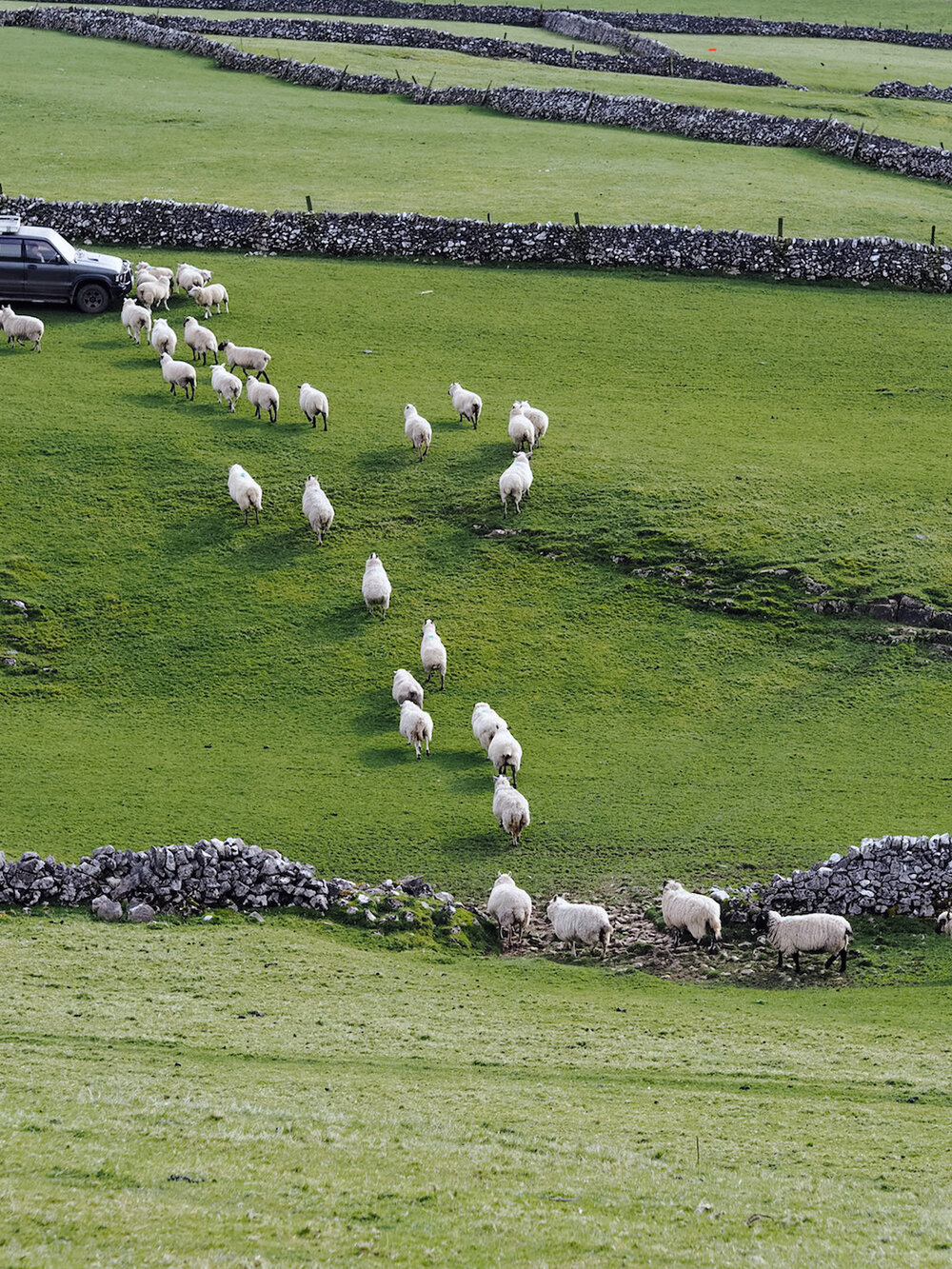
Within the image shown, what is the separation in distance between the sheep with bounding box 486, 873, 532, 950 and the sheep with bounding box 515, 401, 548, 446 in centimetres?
1495

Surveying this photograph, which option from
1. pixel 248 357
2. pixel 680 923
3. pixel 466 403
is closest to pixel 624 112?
pixel 248 357

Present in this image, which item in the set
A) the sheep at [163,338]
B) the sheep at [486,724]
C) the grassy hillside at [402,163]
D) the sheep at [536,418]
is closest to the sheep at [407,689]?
the sheep at [486,724]

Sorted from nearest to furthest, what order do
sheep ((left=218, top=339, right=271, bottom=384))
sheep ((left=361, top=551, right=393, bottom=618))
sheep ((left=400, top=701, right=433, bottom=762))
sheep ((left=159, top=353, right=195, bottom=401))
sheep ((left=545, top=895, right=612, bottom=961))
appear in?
sheep ((left=545, top=895, right=612, bottom=961)), sheep ((left=400, top=701, right=433, bottom=762)), sheep ((left=361, top=551, right=393, bottom=618)), sheep ((left=159, top=353, right=195, bottom=401)), sheep ((left=218, top=339, right=271, bottom=384))

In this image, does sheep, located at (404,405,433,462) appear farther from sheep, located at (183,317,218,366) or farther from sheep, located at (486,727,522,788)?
sheep, located at (486,727,522,788)

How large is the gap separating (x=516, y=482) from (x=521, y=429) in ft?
7.32

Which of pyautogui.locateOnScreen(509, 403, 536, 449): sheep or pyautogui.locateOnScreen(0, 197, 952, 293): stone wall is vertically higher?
pyautogui.locateOnScreen(0, 197, 952, 293): stone wall

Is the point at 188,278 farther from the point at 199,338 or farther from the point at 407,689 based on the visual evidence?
the point at 407,689

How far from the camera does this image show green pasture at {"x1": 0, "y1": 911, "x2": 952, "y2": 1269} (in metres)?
9.23

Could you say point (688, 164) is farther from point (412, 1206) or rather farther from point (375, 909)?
point (412, 1206)

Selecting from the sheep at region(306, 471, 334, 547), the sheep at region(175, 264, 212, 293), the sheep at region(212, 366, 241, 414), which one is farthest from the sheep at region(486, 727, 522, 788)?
the sheep at region(175, 264, 212, 293)

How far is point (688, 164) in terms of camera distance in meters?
51.6

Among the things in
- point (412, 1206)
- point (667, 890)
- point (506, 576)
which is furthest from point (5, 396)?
point (412, 1206)

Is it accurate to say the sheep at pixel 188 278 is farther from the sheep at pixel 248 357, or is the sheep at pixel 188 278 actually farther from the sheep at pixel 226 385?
the sheep at pixel 226 385

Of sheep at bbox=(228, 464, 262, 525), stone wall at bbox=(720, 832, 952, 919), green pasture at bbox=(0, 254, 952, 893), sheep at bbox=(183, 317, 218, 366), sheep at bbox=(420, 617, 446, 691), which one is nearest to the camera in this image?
stone wall at bbox=(720, 832, 952, 919)
